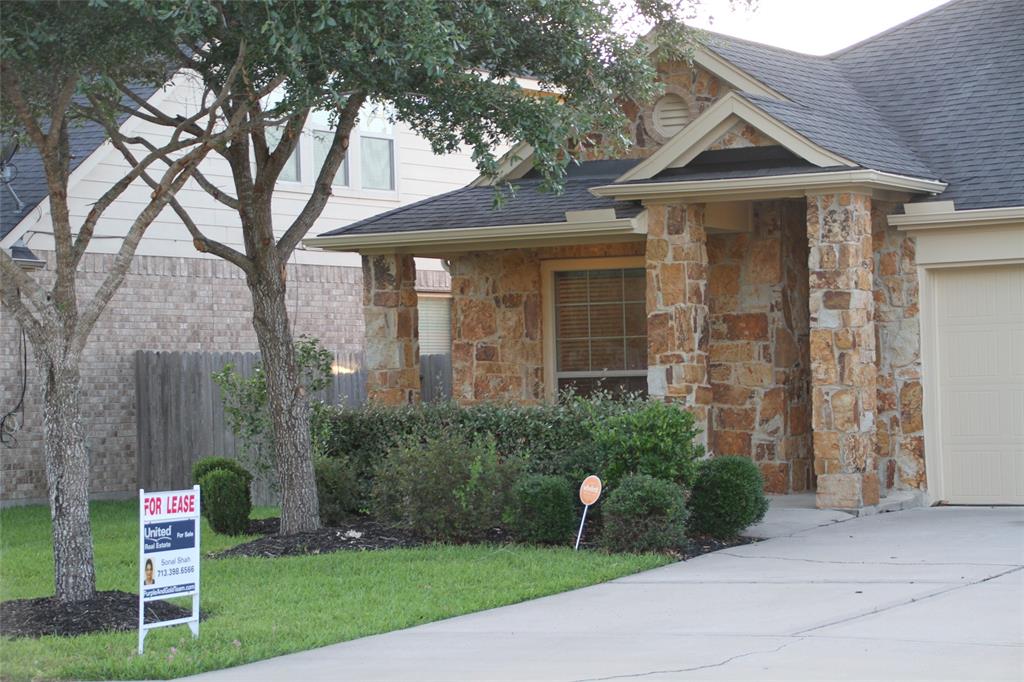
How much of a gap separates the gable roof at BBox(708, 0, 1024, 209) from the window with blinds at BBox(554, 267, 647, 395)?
2825mm

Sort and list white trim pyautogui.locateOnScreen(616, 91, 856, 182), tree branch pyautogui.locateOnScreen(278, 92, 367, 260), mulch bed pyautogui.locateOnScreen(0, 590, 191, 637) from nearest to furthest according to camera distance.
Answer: mulch bed pyautogui.locateOnScreen(0, 590, 191, 637) < tree branch pyautogui.locateOnScreen(278, 92, 367, 260) < white trim pyautogui.locateOnScreen(616, 91, 856, 182)

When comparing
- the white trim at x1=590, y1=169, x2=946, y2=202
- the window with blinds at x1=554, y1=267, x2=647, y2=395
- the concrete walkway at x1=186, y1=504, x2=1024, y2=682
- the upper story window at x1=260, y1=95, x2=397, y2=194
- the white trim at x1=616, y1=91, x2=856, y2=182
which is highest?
the upper story window at x1=260, y1=95, x2=397, y2=194

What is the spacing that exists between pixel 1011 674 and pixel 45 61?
7.70 metres

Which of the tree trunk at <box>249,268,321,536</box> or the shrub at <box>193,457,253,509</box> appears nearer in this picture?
the tree trunk at <box>249,268,321,536</box>

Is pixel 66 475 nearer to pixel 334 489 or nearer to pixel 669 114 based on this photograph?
pixel 334 489

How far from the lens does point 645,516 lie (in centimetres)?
1187

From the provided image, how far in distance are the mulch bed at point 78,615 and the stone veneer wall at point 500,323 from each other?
25.4ft

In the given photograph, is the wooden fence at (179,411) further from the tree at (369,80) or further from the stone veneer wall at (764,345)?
the tree at (369,80)

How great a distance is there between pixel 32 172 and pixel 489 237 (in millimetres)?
6718

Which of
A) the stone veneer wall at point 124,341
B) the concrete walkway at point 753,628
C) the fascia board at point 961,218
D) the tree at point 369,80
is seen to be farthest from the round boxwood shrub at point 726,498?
the stone veneer wall at point 124,341

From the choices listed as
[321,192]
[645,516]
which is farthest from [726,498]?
[321,192]

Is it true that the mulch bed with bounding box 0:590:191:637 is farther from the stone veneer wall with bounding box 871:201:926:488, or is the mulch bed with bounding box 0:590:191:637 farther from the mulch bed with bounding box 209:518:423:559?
the stone veneer wall with bounding box 871:201:926:488

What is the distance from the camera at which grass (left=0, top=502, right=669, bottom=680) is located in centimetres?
832

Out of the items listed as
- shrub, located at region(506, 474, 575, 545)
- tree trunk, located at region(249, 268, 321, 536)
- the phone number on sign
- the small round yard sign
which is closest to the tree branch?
tree trunk, located at region(249, 268, 321, 536)
